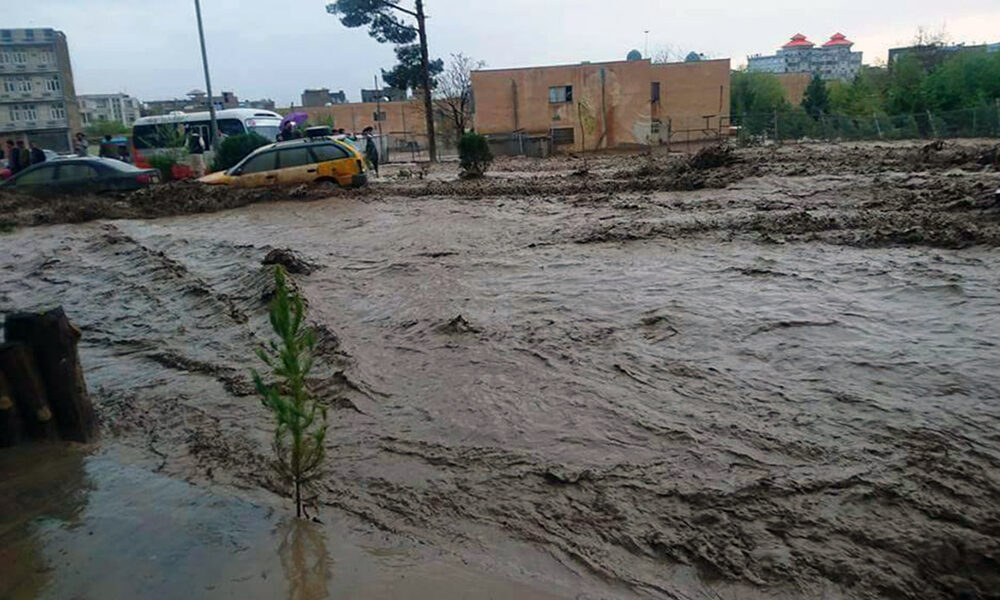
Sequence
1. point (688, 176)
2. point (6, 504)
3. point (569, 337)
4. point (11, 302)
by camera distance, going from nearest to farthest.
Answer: point (6, 504) → point (569, 337) → point (11, 302) → point (688, 176)

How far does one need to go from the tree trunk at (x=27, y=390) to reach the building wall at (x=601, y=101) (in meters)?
37.1

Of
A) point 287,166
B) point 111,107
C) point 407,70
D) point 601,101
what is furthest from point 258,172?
point 111,107

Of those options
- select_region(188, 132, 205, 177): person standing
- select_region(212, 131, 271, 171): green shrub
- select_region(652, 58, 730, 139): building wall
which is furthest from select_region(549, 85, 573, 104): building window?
select_region(212, 131, 271, 171): green shrub

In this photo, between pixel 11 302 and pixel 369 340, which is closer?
pixel 369 340

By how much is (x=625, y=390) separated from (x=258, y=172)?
14072 millimetres

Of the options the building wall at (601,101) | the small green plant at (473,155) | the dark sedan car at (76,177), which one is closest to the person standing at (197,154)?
the dark sedan car at (76,177)

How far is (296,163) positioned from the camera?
17.0m

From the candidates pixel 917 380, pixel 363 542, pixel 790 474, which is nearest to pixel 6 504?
pixel 363 542

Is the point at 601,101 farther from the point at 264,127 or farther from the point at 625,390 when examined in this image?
the point at 625,390

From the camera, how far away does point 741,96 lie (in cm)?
5634

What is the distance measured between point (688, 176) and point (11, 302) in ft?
42.5

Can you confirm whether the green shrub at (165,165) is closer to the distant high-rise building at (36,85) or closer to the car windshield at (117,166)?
the car windshield at (117,166)

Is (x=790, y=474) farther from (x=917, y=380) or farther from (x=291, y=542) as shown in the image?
(x=291, y=542)

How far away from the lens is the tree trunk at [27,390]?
13.7 ft
